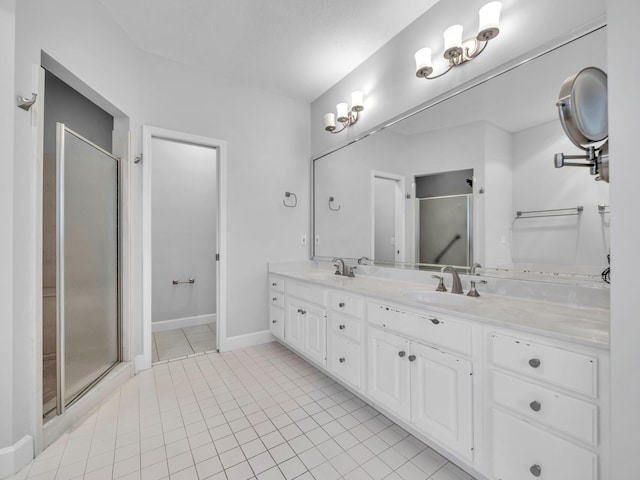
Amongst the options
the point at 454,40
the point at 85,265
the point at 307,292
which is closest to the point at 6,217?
the point at 85,265

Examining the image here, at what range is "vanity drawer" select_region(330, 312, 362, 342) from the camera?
6.15 ft

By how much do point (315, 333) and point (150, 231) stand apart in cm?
170

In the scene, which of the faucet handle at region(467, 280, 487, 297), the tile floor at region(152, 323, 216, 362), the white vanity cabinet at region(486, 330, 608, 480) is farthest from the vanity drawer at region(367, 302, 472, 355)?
the tile floor at region(152, 323, 216, 362)

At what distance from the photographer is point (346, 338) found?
1.98 m

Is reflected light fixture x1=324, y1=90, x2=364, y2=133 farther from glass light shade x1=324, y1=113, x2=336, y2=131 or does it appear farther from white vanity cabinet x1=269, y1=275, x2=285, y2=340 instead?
white vanity cabinet x1=269, y1=275, x2=285, y2=340

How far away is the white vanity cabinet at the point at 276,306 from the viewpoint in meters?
2.82

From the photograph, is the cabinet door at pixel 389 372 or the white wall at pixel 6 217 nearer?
the white wall at pixel 6 217

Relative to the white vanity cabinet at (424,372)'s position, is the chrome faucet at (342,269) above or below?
above

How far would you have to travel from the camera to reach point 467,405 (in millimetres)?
1245

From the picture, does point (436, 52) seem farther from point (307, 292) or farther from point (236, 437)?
point (236, 437)

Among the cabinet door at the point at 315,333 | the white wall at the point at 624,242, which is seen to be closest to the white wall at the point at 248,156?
the cabinet door at the point at 315,333

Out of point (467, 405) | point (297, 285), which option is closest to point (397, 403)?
point (467, 405)

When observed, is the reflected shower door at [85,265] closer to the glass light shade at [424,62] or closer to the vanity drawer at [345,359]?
the vanity drawer at [345,359]

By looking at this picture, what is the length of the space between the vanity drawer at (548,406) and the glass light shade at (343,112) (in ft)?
7.88
